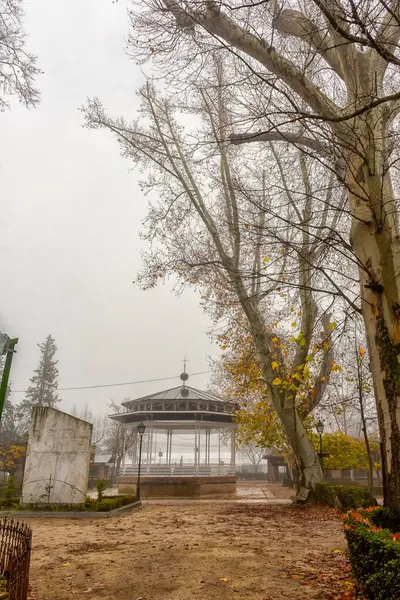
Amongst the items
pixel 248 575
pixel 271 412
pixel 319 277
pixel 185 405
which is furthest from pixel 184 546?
pixel 185 405

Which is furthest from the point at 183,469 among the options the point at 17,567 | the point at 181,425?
the point at 17,567

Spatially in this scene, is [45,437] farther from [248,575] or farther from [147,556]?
[248,575]

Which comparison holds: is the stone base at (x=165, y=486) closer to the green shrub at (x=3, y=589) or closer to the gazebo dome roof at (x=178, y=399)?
the gazebo dome roof at (x=178, y=399)

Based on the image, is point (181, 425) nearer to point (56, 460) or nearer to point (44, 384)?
point (56, 460)

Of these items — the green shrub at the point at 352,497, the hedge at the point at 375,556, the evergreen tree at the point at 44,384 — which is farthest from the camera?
the evergreen tree at the point at 44,384

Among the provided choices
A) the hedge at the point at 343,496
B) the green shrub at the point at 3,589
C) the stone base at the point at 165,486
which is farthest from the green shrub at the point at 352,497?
the stone base at the point at 165,486

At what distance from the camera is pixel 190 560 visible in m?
6.12

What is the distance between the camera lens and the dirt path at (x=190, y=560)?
4758 millimetres

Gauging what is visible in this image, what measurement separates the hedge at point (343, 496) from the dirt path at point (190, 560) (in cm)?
157

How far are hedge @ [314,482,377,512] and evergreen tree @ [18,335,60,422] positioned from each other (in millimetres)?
38517

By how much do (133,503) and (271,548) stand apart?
946cm

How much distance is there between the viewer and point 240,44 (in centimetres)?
700

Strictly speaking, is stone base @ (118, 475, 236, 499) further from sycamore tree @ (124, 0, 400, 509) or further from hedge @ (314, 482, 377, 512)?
sycamore tree @ (124, 0, 400, 509)

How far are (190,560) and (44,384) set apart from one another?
46.4 m
